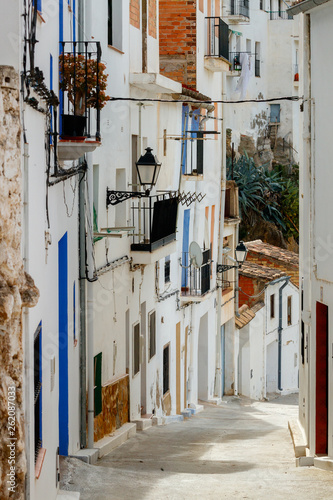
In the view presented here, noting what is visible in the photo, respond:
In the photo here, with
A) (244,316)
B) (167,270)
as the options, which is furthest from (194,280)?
(244,316)

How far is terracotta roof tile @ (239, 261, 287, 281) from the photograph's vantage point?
31.8 meters

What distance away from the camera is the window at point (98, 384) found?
14.5 metres

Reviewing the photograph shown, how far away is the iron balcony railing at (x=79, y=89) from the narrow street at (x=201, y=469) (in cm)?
399

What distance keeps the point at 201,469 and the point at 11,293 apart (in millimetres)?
7144

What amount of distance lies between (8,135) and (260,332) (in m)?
26.2

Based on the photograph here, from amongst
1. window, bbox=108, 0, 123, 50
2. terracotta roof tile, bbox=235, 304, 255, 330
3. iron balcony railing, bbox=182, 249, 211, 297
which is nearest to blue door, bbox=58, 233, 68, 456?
window, bbox=108, 0, 123, 50

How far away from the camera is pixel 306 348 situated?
14.5m

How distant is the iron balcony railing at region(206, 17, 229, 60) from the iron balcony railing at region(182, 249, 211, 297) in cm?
555

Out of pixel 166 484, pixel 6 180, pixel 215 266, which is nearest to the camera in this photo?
pixel 6 180

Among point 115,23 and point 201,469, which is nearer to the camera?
point 201,469

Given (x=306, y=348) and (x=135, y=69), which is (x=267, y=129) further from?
(x=306, y=348)

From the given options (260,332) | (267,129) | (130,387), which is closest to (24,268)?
(130,387)

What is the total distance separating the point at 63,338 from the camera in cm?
Answer: 1174

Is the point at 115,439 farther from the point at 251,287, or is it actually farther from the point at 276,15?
the point at 276,15
